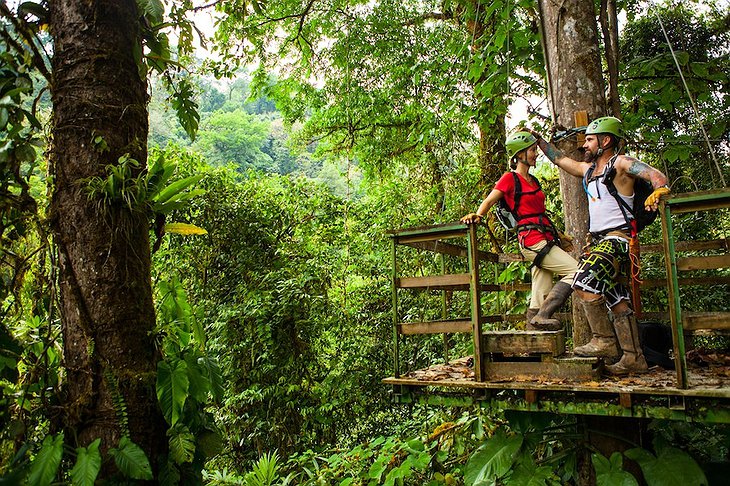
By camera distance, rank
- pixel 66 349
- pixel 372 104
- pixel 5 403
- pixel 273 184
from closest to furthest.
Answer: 1. pixel 5 403
2. pixel 66 349
3. pixel 273 184
4. pixel 372 104

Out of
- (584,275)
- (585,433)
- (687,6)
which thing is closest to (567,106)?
(584,275)

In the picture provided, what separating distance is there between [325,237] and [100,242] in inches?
233

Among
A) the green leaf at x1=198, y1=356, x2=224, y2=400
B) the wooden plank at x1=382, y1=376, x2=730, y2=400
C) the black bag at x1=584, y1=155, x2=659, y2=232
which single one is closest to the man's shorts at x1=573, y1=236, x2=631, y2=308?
the black bag at x1=584, y1=155, x2=659, y2=232

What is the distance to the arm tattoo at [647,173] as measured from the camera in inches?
127

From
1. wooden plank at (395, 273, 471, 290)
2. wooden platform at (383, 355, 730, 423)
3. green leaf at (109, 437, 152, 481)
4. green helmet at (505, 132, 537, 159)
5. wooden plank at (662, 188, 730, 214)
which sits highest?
green helmet at (505, 132, 537, 159)

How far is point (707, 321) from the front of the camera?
305 cm

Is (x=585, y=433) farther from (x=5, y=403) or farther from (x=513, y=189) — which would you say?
(x=5, y=403)

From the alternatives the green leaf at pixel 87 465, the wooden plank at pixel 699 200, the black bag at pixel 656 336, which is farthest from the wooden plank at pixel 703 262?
the green leaf at pixel 87 465

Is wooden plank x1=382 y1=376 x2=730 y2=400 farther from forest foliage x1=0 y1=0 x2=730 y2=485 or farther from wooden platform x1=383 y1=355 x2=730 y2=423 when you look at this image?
forest foliage x1=0 y1=0 x2=730 y2=485

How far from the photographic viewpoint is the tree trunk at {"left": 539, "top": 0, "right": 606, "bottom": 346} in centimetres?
450

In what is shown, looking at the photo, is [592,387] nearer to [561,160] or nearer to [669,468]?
[669,468]

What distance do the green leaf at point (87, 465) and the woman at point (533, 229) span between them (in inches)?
118

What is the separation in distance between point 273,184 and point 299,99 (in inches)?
126

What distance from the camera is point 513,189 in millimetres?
4109
